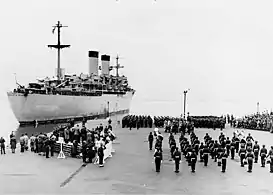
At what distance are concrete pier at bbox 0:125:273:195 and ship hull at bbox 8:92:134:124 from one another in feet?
130

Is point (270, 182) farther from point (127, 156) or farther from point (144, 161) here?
point (127, 156)

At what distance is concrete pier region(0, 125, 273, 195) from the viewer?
46.6ft

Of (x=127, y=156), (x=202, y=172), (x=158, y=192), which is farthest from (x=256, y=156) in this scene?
(x=158, y=192)

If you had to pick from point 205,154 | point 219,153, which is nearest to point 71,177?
point 205,154

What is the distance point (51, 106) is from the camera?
63906 millimetres

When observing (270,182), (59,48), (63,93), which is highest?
(59,48)

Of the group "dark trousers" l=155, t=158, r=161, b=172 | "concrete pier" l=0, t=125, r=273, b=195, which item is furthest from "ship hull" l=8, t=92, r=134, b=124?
"dark trousers" l=155, t=158, r=161, b=172

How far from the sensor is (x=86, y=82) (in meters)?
79.6

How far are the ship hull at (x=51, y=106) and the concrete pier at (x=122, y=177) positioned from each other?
39.5 metres

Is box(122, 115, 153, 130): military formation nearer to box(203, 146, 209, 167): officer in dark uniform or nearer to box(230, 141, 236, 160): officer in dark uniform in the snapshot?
box(230, 141, 236, 160): officer in dark uniform

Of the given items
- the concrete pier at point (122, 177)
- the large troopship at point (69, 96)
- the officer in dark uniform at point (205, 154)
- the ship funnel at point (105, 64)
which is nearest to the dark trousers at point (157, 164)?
the concrete pier at point (122, 177)

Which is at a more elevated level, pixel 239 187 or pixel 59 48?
pixel 59 48

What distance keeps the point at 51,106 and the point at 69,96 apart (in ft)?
14.3

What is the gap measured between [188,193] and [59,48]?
60.7 meters
